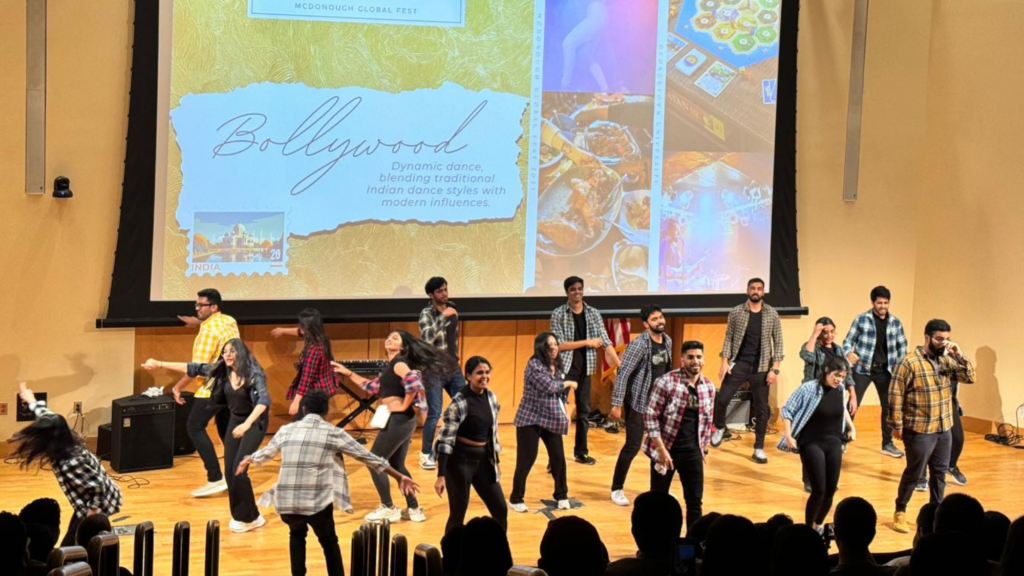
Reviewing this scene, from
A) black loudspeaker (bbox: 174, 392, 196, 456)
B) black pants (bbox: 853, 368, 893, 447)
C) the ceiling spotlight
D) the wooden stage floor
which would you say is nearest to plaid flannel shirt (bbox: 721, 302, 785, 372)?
black pants (bbox: 853, 368, 893, 447)

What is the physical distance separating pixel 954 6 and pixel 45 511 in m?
9.91

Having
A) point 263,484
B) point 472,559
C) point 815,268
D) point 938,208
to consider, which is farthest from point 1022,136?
point 472,559

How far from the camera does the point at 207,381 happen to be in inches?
316

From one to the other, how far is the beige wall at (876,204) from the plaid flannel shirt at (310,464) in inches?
151

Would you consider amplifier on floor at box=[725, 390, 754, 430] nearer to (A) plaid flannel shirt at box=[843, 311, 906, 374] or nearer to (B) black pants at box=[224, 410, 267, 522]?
(A) plaid flannel shirt at box=[843, 311, 906, 374]

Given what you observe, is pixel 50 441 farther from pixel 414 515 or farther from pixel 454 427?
pixel 414 515

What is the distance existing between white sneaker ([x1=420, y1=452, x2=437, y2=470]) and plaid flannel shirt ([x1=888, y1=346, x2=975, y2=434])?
3.61 m

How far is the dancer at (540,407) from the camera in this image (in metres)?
7.89

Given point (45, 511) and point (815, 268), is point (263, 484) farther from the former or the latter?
point (815, 268)

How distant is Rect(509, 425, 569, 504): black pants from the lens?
316 inches

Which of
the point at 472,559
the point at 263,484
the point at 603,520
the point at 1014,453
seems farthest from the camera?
the point at 1014,453

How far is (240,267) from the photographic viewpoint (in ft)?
31.8

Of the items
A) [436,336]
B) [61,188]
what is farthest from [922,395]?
[61,188]

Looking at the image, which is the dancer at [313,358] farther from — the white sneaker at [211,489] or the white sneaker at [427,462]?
the white sneaker at [427,462]
